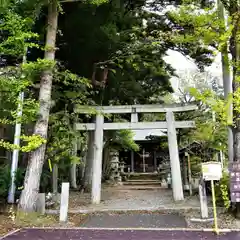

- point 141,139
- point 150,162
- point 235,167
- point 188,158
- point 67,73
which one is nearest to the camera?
point 235,167

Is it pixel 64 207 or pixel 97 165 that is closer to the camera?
pixel 64 207

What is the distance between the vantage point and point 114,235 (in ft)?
19.1

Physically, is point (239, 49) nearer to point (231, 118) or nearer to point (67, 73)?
point (231, 118)

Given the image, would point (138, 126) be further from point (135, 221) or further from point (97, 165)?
point (135, 221)

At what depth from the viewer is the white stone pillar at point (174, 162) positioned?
9.82m

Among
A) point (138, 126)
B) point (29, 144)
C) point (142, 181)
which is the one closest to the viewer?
point (29, 144)

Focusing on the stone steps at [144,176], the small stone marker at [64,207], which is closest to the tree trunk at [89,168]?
the small stone marker at [64,207]

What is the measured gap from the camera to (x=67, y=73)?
7953 mm

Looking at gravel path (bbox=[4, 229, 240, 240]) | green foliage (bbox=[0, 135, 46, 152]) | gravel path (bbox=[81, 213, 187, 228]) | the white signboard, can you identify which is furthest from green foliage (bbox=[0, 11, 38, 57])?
the white signboard

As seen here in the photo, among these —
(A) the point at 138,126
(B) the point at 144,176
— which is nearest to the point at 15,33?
(A) the point at 138,126

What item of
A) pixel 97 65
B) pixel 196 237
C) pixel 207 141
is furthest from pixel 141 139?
pixel 196 237

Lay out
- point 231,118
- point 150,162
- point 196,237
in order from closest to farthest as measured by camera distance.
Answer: point 196,237 < point 231,118 < point 150,162

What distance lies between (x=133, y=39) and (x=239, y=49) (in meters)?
4.14

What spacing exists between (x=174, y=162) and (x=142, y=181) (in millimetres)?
8481
